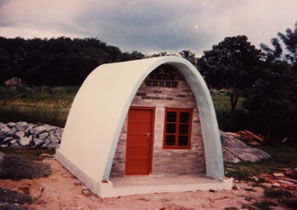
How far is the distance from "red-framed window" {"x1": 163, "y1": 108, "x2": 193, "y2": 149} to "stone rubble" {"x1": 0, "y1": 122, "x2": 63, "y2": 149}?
7.12 meters

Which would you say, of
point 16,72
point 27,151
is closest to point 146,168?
point 27,151

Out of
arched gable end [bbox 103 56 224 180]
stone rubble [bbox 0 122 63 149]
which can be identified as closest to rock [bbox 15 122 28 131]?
stone rubble [bbox 0 122 63 149]

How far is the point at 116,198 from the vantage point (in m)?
8.65

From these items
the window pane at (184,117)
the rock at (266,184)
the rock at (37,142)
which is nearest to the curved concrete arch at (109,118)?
the window pane at (184,117)

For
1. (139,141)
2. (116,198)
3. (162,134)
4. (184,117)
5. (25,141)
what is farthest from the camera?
(25,141)

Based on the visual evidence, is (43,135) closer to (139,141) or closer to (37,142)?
(37,142)

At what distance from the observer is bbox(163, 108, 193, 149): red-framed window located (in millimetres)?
10695

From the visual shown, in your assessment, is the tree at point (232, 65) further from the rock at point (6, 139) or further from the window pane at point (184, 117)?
the window pane at point (184, 117)

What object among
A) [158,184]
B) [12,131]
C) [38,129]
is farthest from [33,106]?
[158,184]

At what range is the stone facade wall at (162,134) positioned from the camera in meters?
10.4

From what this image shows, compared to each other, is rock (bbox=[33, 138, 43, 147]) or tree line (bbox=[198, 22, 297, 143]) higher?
tree line (bbox=[198, 22, 297, 143])

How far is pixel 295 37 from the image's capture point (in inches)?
893

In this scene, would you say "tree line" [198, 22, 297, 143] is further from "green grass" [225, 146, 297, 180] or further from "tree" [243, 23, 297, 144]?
"green grass" [225, 146, 297, 180]

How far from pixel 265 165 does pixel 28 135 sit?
1056 centimetres
